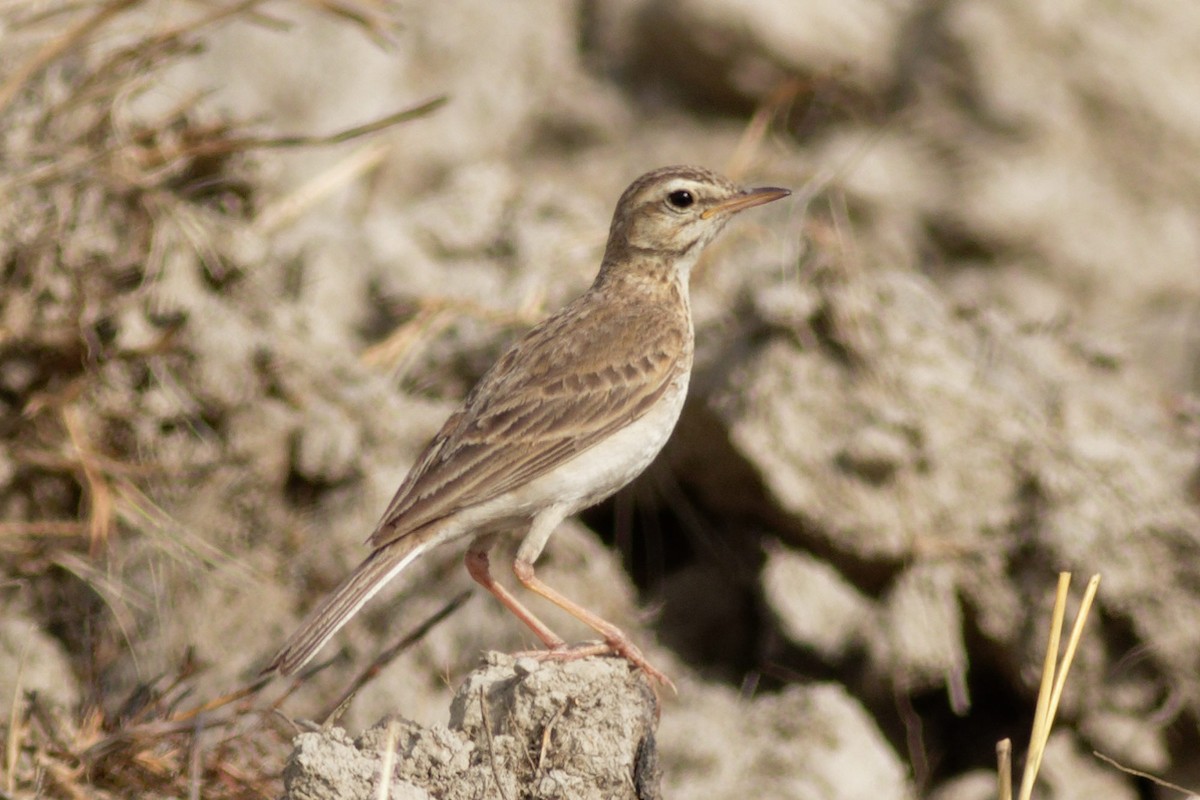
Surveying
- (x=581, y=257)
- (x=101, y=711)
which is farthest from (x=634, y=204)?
(x=101, y=711)

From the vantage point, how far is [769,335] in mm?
7312

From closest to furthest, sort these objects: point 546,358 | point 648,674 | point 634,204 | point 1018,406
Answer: point 648,674, point 546,358, point 634,204, point 1018,406

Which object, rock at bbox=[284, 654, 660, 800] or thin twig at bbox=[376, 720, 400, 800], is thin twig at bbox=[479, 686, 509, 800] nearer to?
rock at bbox=[284, 654, 660, 800]

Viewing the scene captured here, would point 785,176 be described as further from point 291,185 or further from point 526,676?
point 526,676

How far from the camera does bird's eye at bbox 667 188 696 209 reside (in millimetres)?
6520

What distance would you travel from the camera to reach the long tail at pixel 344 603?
4.94m

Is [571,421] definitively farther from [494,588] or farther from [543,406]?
[494,588]

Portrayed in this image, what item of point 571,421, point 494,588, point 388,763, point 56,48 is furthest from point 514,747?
point 56,48

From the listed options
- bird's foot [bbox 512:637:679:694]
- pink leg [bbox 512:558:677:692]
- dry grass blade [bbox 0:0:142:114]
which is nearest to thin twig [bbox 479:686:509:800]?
pink leg [bbox 512:558:677:692]

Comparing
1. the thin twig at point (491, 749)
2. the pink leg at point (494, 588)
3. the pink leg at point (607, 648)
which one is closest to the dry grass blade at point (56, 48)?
the pink leg at point (494, 588)

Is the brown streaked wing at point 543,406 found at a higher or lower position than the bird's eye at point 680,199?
lower

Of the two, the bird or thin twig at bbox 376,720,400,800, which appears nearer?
thin twig at bbox 376,720,400,800

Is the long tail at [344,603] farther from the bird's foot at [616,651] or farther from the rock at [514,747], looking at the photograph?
the bird's foot at [616,651]

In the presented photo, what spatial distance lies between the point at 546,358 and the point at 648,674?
4.55 ft
